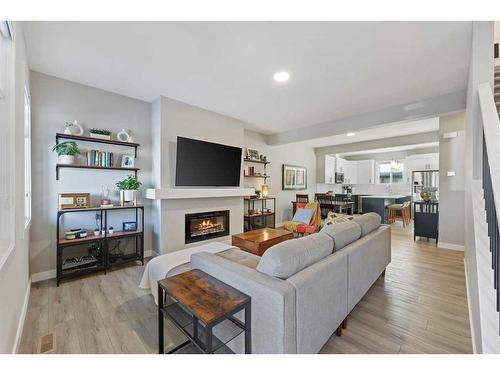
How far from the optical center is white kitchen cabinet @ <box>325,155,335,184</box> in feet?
25.7

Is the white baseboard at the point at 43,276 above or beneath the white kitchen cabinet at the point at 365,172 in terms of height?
beneath

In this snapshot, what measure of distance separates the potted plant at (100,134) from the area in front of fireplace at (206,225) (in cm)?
170

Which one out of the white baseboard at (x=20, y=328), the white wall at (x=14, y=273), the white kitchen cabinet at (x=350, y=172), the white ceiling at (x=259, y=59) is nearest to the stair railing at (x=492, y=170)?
the white ceiling at (x=259, y=59)

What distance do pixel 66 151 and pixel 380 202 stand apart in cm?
743

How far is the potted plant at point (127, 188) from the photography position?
3.22m

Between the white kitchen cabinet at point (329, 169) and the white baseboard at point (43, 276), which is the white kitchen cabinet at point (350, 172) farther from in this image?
the white baseboard at point (43, 276)

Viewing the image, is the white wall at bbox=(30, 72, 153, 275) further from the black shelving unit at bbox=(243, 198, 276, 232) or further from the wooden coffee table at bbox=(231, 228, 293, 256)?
the black shelving unit at bbox=(243, 198, 276, 232)

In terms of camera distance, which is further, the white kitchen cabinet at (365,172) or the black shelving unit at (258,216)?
the white kitchen cabinet at (365,172)

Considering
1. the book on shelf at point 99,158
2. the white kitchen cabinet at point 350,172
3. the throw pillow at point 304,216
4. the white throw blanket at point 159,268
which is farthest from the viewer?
the white kitchen cabinet at point 350,172

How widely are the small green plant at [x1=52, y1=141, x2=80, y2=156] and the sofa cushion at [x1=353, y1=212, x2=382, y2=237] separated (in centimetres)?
351

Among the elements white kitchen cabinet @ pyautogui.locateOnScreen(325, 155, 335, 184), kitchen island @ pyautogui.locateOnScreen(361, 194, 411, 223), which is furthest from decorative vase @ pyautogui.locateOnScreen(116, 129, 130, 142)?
kitchen island @ pyautogui.locateOnScreen(361, 194, 411, 223)
